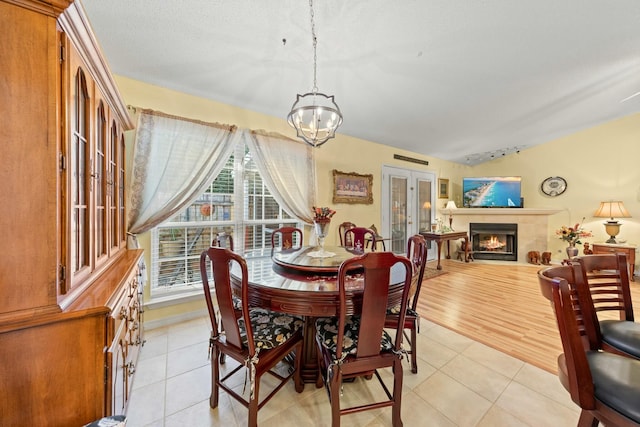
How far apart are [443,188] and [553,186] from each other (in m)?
2.24

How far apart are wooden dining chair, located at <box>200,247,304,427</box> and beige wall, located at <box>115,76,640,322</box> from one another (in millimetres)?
1519

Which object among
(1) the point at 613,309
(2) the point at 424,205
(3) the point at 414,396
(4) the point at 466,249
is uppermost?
(2) the point at 424,205

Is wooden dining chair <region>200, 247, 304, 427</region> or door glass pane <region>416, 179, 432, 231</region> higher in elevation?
door glass pane <region>416, 179, 432, 231</region>

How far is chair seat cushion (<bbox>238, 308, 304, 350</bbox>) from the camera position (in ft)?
4.60

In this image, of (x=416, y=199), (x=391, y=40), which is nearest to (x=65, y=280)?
(x=391, y=40)

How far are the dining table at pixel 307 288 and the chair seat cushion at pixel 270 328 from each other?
Result: 112mm

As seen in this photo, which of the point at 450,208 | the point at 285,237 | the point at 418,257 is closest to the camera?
the point at 418,257

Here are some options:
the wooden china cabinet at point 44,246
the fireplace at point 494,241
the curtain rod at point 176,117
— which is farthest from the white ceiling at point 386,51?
the fireplace at point 494,241

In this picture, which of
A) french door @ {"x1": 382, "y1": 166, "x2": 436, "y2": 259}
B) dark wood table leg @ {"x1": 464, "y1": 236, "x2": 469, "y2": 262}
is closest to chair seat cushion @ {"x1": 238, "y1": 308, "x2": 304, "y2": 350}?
french door @ {"x1": 382, "y1": 166, "x2": 436, "y2": 259}

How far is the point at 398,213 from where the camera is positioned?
5035 mm

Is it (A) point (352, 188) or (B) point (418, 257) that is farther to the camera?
(A) point (352, 188)

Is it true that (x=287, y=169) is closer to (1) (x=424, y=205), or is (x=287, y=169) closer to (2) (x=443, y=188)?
(1) (x=424, y=205)

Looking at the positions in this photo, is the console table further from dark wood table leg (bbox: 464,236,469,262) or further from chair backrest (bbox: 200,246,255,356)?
chair backrest (bbox: 200,246,255,356)

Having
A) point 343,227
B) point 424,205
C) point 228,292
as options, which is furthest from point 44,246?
point 424,205
